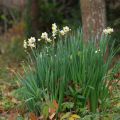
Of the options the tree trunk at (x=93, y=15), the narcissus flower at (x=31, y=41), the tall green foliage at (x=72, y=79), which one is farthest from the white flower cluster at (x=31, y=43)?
the tree trunk at (x=93, y=15)

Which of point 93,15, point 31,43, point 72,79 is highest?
point 93,15

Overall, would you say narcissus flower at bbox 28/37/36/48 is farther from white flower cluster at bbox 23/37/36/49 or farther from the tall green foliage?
the tall green foliage

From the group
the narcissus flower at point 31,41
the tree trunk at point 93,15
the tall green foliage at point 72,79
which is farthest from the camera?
the tree trunk at point 93,15

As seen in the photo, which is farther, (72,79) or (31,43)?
(31,43)

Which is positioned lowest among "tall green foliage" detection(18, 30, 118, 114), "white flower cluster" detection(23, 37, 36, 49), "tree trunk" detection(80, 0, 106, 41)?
"tall green foliage" detection(18, 30, 118, 114)

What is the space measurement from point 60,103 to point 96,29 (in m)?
3.60

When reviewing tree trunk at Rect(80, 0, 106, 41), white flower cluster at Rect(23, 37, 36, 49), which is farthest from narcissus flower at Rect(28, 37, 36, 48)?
tree trunk at Rect(80, 0, 106, 41)

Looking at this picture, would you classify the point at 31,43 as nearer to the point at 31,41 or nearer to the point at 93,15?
the point at 31,41

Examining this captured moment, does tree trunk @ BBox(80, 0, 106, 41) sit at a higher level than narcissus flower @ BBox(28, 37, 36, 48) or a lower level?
higher

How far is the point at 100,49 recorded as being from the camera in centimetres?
635

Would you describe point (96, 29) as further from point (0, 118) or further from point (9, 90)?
point (0, 118)

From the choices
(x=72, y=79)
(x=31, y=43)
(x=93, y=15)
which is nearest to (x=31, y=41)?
(x=31, y=43)

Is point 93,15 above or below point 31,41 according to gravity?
above

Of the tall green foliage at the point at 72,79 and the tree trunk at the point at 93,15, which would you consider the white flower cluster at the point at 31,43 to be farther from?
the tree trunk at the point at 93,15
